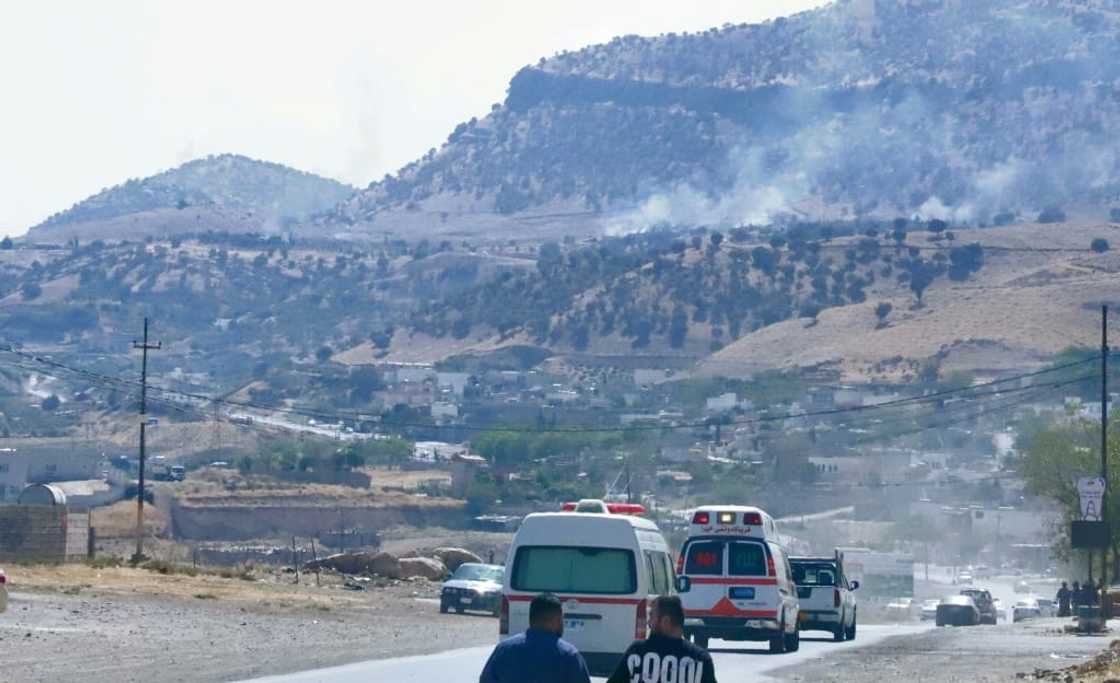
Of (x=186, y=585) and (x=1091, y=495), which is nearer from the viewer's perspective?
(x=1091, y=495)

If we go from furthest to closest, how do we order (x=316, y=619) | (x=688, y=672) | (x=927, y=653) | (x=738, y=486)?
(x=738, y=486) → (x=316, y=619) → (x=927, y=653) → (x=688, y=672)

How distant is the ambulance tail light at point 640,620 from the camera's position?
24.6 m

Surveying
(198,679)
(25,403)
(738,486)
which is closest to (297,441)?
(738,486)

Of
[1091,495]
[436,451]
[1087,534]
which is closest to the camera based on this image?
[1091,495]

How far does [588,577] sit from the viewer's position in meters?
24.8

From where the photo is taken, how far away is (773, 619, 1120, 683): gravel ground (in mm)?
28181

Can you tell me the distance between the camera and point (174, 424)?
130750 mm

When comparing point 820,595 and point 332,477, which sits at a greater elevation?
point 332,477

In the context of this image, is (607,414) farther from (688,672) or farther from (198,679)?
(688,672)

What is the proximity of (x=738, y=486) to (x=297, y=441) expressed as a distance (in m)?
35.3

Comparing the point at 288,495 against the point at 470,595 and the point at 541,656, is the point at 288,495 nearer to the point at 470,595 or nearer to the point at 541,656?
the point at 470,595

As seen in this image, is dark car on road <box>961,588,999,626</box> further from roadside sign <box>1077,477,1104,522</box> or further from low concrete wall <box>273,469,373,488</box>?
low concrete wall <box>273,469,373,488</box>

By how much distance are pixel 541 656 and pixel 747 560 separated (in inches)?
736

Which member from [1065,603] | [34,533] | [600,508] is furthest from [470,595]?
[1065,603]
